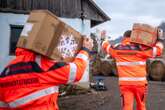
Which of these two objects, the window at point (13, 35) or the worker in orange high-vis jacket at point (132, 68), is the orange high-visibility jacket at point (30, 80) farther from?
the window at point (13, 35)

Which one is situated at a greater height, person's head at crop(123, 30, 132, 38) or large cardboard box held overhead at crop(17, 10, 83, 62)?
person's head at crop(123, 30, 132, 38)

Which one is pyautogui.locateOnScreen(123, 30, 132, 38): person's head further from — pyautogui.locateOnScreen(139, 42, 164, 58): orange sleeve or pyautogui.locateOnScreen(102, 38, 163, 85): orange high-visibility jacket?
pyautogui.locateOnScreen(139, 42, 164, 58): orange sleeve

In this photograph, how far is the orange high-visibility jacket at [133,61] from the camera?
29.3 ft

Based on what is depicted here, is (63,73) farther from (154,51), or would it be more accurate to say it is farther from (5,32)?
(5,32)

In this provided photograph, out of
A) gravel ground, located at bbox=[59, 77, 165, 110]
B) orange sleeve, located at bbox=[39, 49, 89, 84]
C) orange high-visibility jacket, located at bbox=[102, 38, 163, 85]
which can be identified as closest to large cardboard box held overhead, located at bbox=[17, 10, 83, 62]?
orange sleeve, located at bbox=[39, 49, 89, 84]

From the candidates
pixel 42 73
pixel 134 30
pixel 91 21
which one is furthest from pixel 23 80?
pixel 91 21

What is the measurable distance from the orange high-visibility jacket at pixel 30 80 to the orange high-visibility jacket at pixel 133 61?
14.3ft

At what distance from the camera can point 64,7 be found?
19.3m

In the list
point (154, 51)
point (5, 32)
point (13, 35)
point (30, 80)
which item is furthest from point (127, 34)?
point (13, 35)

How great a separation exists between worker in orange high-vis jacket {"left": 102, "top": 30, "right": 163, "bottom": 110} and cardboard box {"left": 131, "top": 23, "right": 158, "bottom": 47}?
13 centimetres

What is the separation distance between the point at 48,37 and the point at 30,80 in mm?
449

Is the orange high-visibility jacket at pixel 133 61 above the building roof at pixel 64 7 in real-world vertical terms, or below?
below

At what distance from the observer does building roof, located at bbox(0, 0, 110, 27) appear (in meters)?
18.0

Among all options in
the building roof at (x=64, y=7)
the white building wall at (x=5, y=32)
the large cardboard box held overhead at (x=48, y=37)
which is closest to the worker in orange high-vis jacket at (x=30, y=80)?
the large cardboard box held overhead at (x=48, y=37)
